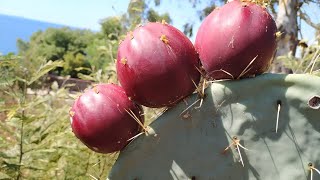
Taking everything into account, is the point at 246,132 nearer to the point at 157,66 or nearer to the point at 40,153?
Answer: the point at 157,66

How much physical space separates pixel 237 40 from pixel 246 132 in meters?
0.25

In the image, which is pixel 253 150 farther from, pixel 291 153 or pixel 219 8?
pixel 219 8

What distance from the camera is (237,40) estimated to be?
1.33 meters

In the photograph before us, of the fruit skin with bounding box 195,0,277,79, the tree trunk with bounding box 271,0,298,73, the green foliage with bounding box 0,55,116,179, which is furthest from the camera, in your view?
the tree trunk with bounding box 271,0,298,73

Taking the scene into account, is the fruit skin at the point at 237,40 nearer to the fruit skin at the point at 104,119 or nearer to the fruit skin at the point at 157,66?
the fruit skin at the point at 157,66

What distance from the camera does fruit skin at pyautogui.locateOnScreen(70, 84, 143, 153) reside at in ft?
4.57

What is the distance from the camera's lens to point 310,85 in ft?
4.36

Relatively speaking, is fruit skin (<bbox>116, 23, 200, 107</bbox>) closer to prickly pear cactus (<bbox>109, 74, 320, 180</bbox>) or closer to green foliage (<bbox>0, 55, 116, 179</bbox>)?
prickly pear cactus (<bbox>109, 74, 320, 180</bbox>)

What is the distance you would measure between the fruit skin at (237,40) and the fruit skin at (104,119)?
0.26m

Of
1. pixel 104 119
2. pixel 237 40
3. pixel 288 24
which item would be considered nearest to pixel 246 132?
pixel 237 40

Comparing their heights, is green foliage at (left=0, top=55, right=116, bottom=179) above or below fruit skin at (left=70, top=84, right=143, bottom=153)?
below

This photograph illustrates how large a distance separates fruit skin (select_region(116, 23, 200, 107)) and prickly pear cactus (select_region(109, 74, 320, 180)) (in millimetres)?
55

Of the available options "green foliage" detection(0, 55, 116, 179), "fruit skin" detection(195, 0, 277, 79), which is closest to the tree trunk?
"green foliage" detection(0, 55, 116, 179)

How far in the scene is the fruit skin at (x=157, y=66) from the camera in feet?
4.41
